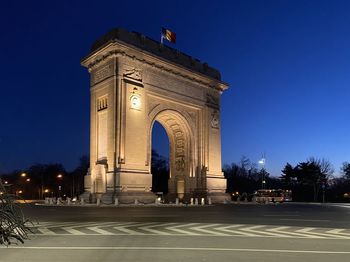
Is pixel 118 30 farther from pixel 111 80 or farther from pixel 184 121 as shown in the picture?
pixel 184 121

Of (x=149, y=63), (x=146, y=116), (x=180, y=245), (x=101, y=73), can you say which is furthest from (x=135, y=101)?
(x=180, y=245)

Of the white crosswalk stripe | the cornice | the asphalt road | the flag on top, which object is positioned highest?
the flag on top

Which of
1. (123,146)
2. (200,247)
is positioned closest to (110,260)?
(200,247)

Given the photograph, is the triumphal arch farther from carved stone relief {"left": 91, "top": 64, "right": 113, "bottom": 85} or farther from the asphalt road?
the asphalt road

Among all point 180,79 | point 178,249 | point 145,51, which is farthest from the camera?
point 180,79

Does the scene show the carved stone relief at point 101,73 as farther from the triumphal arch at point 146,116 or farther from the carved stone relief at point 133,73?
the carved stone relief at point 133,73

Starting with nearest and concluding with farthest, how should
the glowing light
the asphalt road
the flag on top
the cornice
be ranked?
the asphalt road < the cornice < the glowing light < the flag on top

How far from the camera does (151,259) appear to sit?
912 cm

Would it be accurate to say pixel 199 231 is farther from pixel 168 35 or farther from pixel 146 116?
pixel 168 35

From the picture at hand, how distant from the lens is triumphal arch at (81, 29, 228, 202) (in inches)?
1919

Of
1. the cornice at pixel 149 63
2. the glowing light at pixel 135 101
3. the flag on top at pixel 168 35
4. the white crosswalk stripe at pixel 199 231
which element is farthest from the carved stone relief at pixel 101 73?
the white crosswalk stripe at pixel 199 231

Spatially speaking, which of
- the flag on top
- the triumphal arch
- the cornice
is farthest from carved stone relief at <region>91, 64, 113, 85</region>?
the flag on top

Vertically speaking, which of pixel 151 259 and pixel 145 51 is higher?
pixel 145 51

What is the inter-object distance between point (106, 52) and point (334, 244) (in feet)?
141
